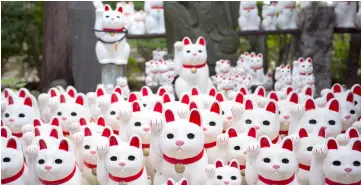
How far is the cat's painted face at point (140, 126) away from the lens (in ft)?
11.0

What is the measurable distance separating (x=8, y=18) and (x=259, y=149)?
610 centimetres

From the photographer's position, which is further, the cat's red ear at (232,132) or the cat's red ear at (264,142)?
the cat's red ear at (232,132)

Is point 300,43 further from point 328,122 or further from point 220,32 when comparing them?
point 328,122

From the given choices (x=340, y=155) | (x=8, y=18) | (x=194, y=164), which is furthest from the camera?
(x=8, y=18)

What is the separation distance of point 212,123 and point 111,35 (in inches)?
74.5

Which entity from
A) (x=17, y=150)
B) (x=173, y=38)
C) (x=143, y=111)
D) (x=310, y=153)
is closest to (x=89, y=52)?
(x=173, y=38)

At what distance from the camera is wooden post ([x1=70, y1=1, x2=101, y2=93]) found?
5.70 metres

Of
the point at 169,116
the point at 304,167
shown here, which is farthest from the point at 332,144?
the point at 169,116

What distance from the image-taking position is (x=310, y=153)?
3088 mm

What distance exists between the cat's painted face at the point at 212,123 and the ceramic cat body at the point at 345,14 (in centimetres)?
358

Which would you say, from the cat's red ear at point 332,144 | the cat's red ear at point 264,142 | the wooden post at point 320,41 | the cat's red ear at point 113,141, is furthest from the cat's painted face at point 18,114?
the wooden post at point 320,41

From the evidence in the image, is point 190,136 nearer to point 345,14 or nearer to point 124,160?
point 124,160

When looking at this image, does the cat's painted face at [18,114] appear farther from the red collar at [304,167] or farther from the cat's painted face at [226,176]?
the red collar at [304,167]

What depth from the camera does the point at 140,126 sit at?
3346mm
